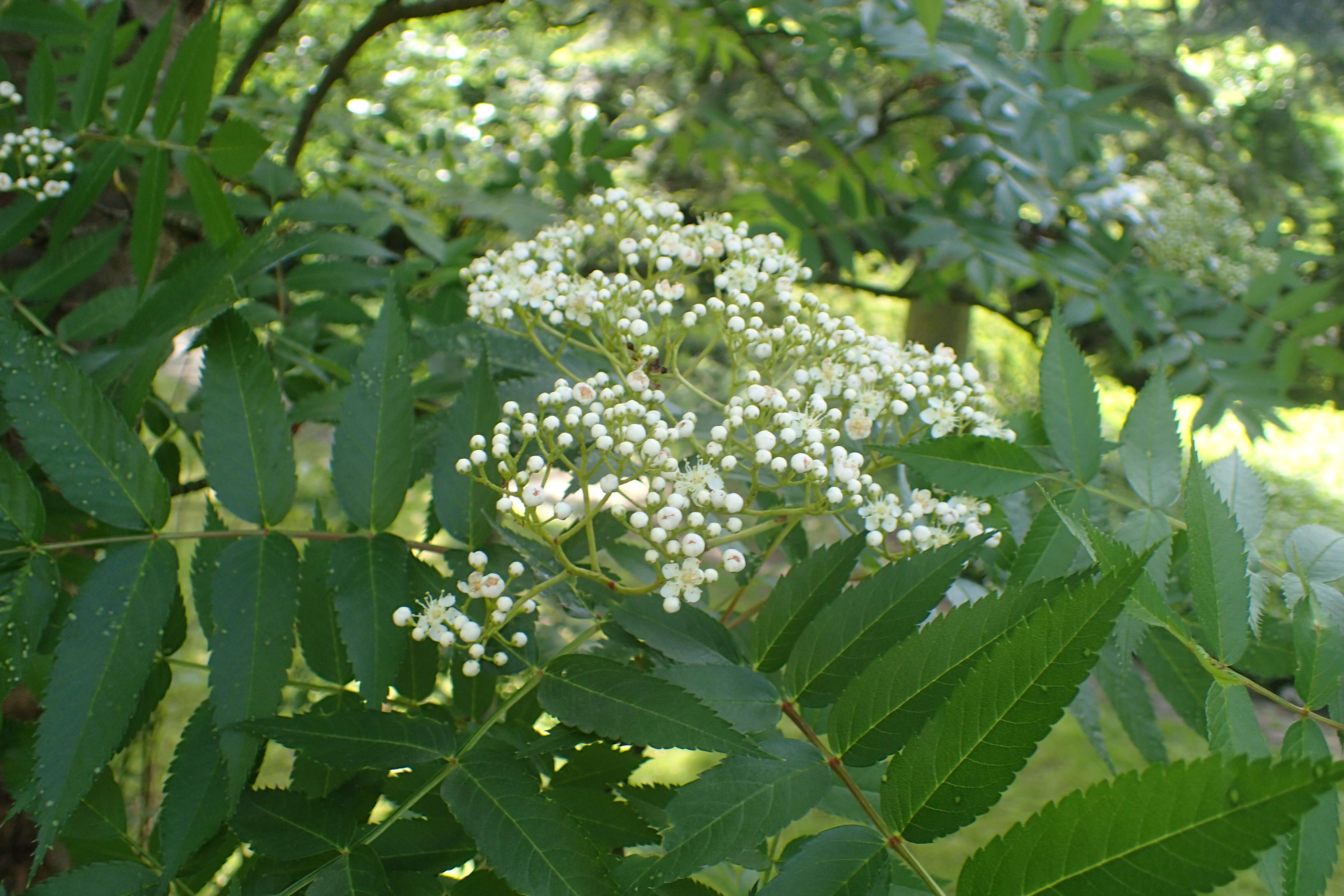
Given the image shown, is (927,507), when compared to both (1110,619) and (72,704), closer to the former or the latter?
(1110,619)

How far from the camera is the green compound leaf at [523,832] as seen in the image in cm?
70

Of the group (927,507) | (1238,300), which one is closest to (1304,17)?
(1238,300)

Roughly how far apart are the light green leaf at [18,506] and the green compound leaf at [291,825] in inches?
15.2

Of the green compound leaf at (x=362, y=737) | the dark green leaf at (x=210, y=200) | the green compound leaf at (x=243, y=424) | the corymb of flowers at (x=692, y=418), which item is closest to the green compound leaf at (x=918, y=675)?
the corymb of flowers at (x=692, y=418)

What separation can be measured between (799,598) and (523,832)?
0.35 meters

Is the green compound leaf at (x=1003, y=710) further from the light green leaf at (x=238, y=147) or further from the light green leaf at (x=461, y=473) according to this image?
the light green leaf at (x=238, y=147)

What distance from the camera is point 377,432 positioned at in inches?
38.3

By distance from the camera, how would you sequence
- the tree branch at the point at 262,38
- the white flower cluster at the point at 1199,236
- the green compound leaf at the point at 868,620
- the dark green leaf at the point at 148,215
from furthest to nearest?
the white flower cluster at the point at 1199,236
the tree branch at the point at 262,38
the dark green leaf at the point at 148,215
the green compound leaf at the point at 868,620

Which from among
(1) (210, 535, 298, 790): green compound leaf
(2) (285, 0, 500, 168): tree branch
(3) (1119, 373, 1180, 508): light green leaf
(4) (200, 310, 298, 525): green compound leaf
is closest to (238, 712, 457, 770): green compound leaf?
(1) (210, 535, 298, 790): green compound leaf

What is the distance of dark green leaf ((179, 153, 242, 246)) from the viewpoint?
4.32 ft

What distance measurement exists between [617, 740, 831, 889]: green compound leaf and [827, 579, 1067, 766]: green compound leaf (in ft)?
0.16

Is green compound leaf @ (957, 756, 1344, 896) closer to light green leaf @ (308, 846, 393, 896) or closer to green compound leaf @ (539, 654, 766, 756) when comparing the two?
green compound leaf @ (539, 654, 766, 756)

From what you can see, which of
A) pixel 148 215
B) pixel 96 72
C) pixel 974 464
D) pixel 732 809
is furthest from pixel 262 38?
pixel 732 809

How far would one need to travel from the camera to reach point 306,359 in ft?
5.21
